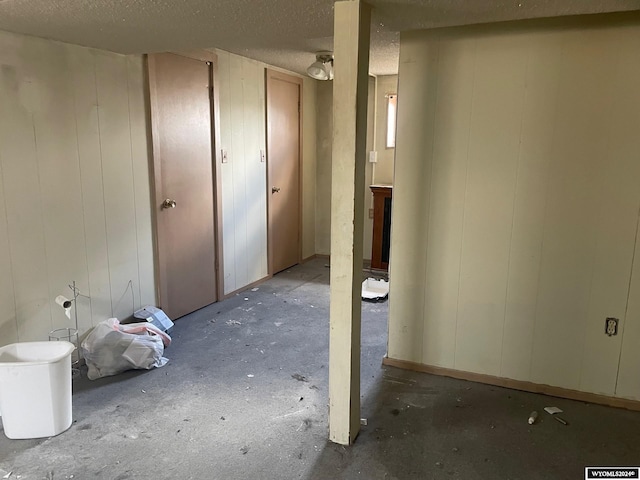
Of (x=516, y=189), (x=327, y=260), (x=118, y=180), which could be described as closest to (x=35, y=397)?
(x=118, y=180)

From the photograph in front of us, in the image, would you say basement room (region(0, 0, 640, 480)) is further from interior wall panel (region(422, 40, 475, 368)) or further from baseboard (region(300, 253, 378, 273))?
baseboard (region(300, 253, 378, 273))

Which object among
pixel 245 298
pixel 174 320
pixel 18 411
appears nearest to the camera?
pixel 18 411

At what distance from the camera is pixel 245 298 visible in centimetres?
441

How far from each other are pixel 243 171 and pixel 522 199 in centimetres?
261

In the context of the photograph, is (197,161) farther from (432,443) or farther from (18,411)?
(432,443)

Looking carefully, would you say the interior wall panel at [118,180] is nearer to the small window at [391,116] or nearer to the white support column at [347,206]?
the white support column at [347,206]

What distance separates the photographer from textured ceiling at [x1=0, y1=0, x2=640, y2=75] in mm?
2076

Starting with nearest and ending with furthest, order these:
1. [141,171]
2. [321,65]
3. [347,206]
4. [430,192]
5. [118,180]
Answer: [347,206] → [430,192] → [118,180] → [141,171] → [321,65]

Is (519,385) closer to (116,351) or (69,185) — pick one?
(116,351)

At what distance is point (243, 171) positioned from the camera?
4504mm

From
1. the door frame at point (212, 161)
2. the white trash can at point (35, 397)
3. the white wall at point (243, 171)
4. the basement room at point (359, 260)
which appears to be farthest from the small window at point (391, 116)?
the white trash can at point (35, 397)

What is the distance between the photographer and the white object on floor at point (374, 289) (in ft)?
14.4

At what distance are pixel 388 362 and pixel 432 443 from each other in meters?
0.83

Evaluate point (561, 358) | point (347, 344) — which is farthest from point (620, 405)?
point (347, 344)
